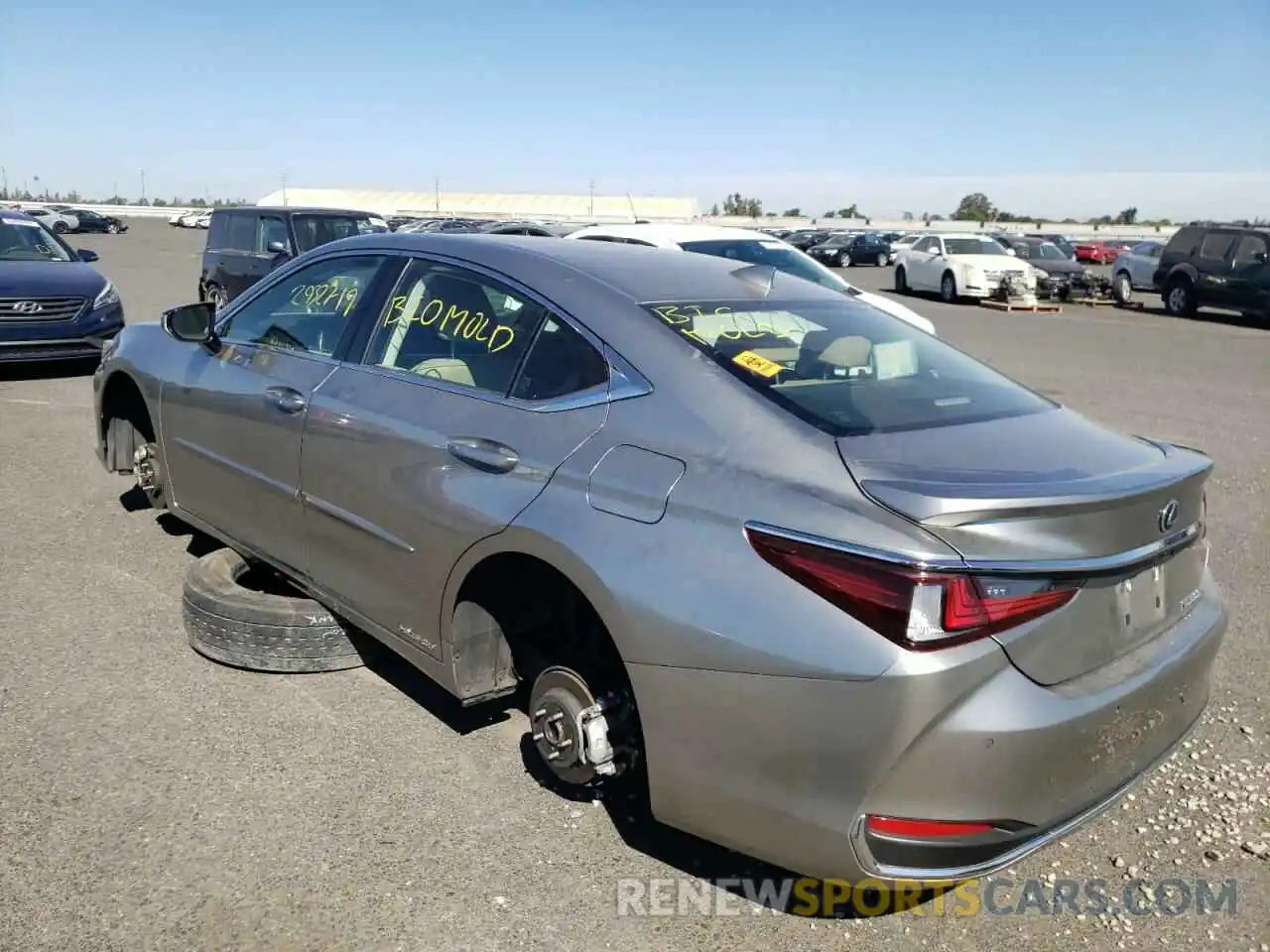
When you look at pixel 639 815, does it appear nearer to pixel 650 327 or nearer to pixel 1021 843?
pixel 1021 843

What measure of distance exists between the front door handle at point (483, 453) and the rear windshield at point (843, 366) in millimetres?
576

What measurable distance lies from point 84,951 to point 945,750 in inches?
80.3

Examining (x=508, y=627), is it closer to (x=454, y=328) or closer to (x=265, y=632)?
(x=454, y=328)

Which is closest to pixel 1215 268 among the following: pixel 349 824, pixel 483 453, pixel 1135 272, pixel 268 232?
pixel 1135 272

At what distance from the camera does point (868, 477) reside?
234cm

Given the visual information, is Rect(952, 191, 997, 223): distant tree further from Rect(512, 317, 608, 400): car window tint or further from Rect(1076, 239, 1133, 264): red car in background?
Rect(512, 317, 608, 400): car window tint

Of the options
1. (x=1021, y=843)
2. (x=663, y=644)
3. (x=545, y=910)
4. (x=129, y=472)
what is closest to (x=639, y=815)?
Result: (x=545, y=910)

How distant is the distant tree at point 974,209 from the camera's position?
10662 cm

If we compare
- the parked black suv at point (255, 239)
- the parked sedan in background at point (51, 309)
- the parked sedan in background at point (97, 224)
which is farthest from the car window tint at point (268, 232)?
the parked sedan in background at point (97, 224)

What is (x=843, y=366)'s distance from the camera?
10.3 ft

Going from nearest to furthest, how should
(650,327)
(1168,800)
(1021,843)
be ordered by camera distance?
(1021,843), (650,327), (1168,800)

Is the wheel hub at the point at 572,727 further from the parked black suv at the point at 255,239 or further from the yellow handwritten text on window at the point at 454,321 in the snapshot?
Answer: the parked black suv at the point at 255,239

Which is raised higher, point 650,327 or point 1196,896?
point 650,327

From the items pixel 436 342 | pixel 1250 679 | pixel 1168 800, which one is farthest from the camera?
pixel 1250 679
